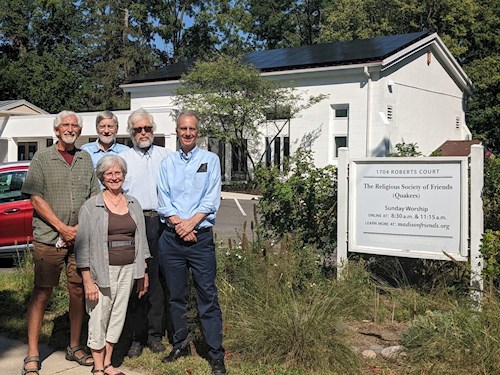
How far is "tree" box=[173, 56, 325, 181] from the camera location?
24641 mm

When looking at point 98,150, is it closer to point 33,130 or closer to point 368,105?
point 368,105

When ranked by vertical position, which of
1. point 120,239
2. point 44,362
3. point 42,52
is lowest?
point 44,362

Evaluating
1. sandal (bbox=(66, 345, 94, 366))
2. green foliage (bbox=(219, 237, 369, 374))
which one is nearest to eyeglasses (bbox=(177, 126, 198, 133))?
green foliage (bbox=(219, 237, 369, 374))

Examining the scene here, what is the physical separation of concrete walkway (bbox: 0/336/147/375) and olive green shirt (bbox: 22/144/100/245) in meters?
1.06

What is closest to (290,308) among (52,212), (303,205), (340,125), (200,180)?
(200,180)

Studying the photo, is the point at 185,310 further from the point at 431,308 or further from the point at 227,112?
the point at 227,112

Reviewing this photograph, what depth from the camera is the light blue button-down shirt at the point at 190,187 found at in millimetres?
4699

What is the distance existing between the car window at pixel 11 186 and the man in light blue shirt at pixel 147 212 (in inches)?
200

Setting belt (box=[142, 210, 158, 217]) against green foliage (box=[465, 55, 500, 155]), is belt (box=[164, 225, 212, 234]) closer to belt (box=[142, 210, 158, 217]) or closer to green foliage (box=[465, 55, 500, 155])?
belt (box=[142, 210, 158, 217])

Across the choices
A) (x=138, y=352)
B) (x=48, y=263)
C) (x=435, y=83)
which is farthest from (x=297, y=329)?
(x=435, y=83)

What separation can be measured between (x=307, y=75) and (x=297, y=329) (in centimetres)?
2227

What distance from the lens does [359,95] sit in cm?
2512

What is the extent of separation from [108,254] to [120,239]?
0.46 feet

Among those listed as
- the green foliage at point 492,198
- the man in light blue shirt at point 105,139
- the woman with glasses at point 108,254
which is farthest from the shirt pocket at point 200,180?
the green foliage at point 492,198
